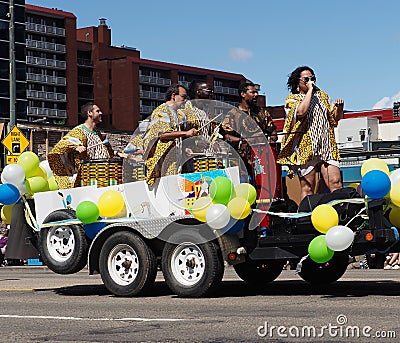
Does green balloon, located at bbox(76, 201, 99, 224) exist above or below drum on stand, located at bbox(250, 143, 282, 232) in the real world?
below

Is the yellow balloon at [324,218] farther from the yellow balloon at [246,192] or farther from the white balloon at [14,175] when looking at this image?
the white balloon at [14,175]

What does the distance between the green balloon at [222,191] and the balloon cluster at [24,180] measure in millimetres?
3241

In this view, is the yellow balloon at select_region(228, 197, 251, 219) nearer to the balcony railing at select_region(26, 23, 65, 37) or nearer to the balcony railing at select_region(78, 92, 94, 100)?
the balcony railing at select_region(26, 23, 65, 37)

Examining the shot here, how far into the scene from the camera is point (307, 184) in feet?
39.4

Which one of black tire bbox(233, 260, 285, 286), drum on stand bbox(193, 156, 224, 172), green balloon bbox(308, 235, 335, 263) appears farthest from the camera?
black tire bbox(233, 260, 285, 286)

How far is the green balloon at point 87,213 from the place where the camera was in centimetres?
1234

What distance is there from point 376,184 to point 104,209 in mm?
3553

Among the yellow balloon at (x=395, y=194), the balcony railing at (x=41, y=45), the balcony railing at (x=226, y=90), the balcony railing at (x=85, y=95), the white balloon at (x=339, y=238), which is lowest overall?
the white balloon at (x=339, y=238)

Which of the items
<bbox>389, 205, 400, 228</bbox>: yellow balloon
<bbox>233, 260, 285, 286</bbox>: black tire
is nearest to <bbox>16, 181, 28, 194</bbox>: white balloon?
<bbox>233, 260, 285, 286</bbox>: black tire

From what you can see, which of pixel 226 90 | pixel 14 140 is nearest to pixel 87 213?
pixel 14 140

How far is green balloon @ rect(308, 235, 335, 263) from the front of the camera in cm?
1085

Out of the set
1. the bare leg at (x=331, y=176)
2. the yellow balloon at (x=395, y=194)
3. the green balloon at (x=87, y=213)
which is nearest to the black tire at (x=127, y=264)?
the green balloon at (x=87, y=213)

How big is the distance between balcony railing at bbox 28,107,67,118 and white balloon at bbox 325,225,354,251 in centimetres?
10313

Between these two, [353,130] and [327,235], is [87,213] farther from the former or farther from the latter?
[353,130]
